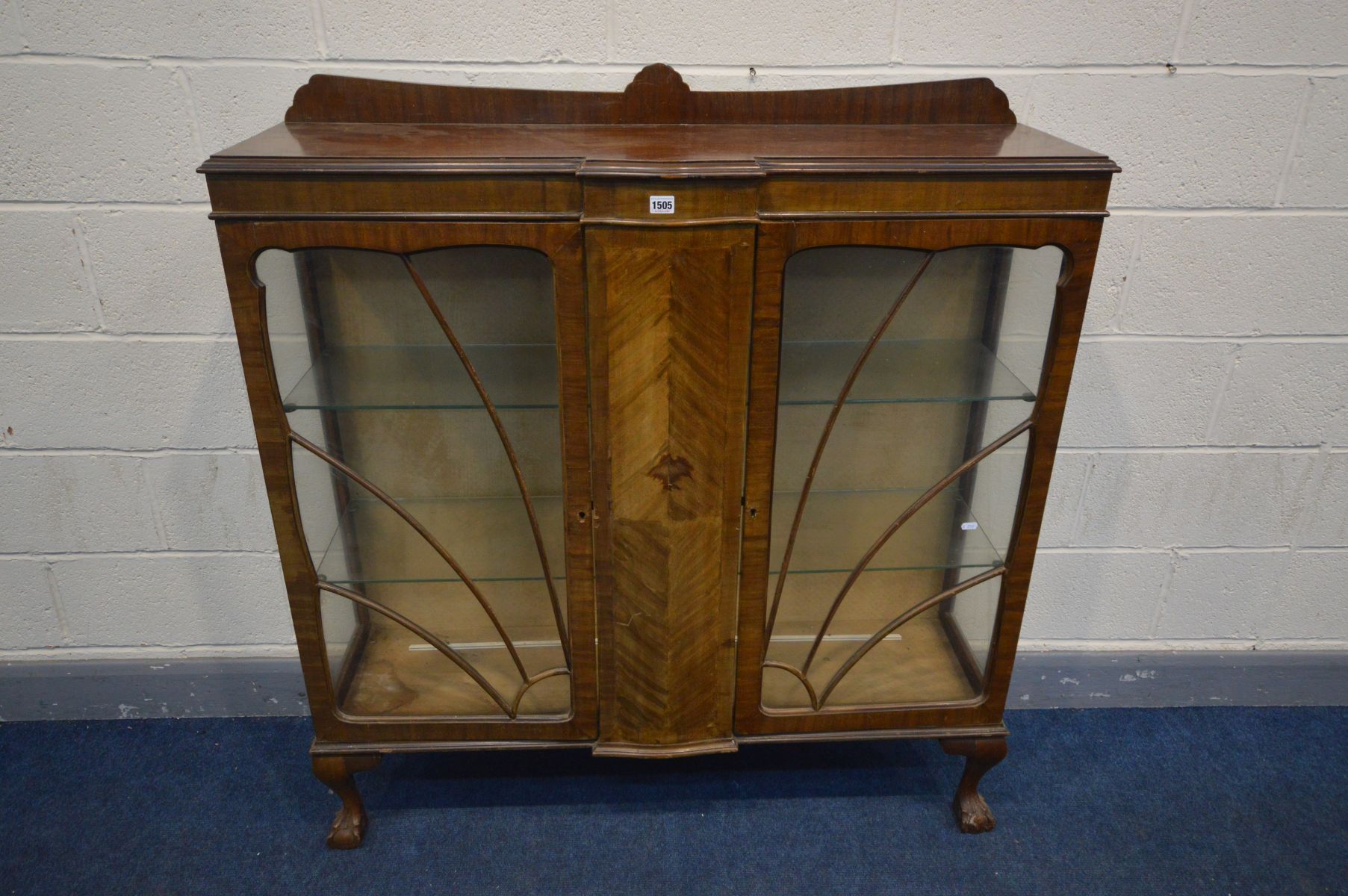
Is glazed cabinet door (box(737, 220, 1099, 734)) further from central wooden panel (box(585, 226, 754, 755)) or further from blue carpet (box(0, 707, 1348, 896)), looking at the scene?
blue carpet (box(0, 707, 1348, 896))

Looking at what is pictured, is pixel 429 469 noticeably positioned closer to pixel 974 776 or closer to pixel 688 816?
pixel 688 816

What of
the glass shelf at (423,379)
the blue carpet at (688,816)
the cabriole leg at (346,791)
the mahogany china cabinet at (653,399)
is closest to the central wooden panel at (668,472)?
the mahogany china cabinet at (653,399)

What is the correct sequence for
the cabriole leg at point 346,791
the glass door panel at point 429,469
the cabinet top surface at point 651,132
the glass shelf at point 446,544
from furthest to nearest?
the cabriole leg at point 346,791
the glass shelf at point 446,544
the glass door panel at point 429,469
the cabinet top surface at point 651,132

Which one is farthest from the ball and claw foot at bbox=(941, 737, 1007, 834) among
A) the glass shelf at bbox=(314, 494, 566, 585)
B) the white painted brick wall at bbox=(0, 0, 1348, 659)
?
the glass shelf at bbox=(314, 494, 566, 585)

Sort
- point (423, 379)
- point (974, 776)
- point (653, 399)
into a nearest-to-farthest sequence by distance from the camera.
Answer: point (653, 399), point (423, 379), point (974, 776)

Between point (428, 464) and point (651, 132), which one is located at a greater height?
point (651, 132)

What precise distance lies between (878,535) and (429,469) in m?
0.63

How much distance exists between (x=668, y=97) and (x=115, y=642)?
1.37 meters

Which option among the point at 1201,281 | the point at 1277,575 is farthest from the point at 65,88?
the point at 1277,575

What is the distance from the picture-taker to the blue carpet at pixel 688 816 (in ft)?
4.89

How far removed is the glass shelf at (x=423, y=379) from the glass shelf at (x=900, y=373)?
1.01ft

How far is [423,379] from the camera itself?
127 cm

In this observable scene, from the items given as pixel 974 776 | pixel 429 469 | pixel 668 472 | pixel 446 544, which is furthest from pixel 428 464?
pixel 974 776

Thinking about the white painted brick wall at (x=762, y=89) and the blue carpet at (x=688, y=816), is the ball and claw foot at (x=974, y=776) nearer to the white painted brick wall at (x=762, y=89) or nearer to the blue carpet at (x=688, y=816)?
the blue carpet at (x=688, y=816)
